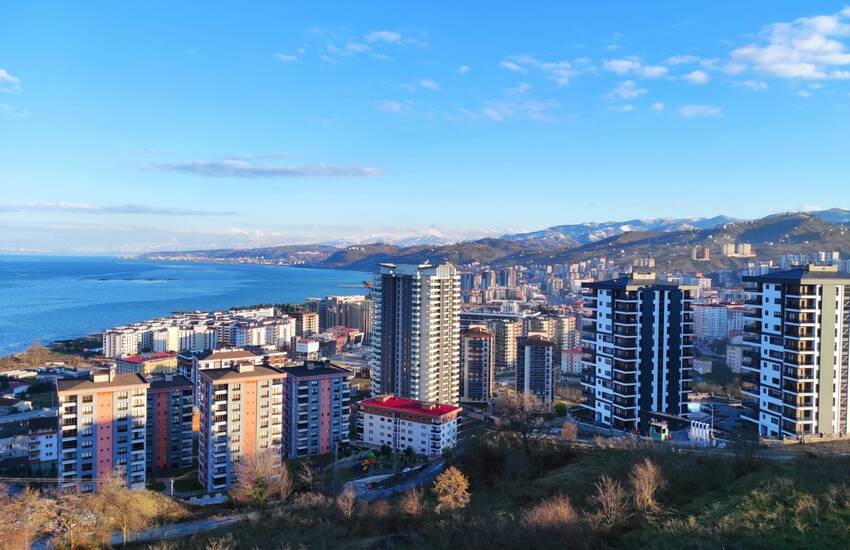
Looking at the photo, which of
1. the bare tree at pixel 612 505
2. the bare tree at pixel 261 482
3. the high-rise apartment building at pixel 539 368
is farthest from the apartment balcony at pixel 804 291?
the bare tree at pixel 261 482

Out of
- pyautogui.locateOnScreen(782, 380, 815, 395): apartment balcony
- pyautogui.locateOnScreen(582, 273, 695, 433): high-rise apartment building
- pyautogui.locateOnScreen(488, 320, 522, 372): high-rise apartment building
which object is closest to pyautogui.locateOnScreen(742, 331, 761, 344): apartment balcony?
pyautogui.locateOnScreen(782, 380, 815, 395): apartment balcony

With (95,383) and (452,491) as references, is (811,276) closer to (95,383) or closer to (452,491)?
(452,491)

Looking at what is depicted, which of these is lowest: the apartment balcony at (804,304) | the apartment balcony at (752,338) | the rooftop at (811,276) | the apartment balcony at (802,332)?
the apartment balcony at (752,338)

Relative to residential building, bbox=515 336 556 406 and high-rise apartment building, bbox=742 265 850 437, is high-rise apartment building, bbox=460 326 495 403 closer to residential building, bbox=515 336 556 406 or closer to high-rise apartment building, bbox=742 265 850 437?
residential building, bbox=515 336 556 406

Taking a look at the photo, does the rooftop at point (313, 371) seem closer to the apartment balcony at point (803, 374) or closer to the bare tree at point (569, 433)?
the bare tree at point (569, 433)

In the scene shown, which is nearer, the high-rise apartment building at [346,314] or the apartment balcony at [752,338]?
the apartment balcony at [752,338]

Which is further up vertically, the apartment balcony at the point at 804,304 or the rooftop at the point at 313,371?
the apartment balcony at the point at 804,304

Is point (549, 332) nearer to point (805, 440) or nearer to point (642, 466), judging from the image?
point (805, 440)

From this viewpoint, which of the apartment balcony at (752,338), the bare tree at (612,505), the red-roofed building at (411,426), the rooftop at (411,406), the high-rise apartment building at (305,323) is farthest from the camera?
the high-rise apartment building at (305,323)
